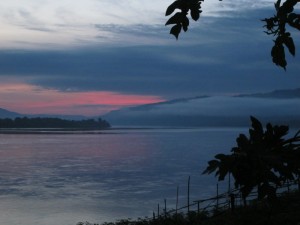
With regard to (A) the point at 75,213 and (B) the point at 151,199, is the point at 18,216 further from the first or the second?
(B) the point at 151,199

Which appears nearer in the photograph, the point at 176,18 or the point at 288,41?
the point at 288,41

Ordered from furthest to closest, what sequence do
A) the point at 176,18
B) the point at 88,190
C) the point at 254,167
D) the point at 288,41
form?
the point at 88,190 < the point at 176,18 < the point at 288,41 < the point at 254,167

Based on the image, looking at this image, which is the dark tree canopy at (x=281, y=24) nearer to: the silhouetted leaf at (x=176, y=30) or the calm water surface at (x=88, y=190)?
the silhouetted leaf at (x=176, y=30)

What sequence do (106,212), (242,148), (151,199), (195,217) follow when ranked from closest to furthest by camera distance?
1. (242,148)
2. (195,217)
3. (106,212)
4. (151,199)

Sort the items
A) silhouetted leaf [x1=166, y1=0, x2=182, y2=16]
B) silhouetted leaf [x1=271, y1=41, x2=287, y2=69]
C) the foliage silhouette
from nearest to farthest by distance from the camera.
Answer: the foliage silhouette → silhouetted leaf [x1=271, y1=41, x2=287, y2=69] → silhouetted leaf [x1=166, y1=0, x2=182, y2=16]

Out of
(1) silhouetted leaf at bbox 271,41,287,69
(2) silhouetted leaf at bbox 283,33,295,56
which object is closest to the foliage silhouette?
(1) silhouetted leaf at bbox 271,41,287,69

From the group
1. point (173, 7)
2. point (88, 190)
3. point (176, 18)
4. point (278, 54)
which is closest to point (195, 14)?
point (176, 18)

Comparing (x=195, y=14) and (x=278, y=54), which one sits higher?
(x=195, y=14)

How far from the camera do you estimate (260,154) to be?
2.88 meters

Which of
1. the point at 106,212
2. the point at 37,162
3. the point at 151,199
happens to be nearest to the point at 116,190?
the point at 151,199

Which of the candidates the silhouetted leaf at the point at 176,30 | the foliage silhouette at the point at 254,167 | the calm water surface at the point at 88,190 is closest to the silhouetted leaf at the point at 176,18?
the silhouetted leaf at the point at 176,30

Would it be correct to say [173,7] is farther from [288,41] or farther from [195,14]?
[288,41]

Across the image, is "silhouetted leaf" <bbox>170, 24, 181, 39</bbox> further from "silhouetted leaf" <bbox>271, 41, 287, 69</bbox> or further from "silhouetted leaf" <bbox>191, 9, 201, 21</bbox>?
"silhouetted leaf" <bbox>271, 41, 287, 69</bbox>

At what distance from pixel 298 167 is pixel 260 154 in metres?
0.34
